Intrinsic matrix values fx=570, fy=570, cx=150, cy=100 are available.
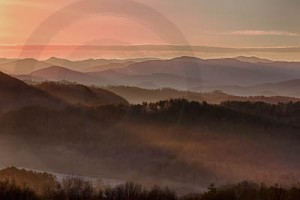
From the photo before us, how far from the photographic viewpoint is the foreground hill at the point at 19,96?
11019cm

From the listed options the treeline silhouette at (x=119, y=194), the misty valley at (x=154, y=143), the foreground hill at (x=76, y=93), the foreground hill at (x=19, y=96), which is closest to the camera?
the treeline silhouette at (x=119, y=194)

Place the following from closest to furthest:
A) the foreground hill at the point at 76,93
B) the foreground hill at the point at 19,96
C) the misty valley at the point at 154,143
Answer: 1. the misty valley at the point at 154,143
2. the foreground hill at the point at 19,96
3. the foreground hill at the point at 76,93

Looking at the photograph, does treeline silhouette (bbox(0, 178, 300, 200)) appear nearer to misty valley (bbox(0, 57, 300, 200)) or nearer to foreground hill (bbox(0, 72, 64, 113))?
misty valley (bbox(0, 57, 300, 200))

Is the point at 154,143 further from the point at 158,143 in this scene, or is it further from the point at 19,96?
the point at 19,96

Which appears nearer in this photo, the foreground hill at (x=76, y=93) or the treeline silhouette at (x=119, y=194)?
the treeline silhouette at (x=119, y=194)

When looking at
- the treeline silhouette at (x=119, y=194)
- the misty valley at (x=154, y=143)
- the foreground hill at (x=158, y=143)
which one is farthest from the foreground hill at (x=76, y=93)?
the treeline silhouette at (x=119, y=194)

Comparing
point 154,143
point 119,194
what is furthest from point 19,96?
point 119,194

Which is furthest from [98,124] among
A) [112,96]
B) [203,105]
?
[112,96]

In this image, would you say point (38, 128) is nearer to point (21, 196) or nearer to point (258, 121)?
point (258, 121)

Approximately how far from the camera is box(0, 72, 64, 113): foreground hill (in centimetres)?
11019

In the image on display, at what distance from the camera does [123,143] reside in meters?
80.4

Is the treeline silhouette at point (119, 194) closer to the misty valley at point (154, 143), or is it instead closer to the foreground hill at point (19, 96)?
the misty valley at point (154, 143)

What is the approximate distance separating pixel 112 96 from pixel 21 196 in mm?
154616

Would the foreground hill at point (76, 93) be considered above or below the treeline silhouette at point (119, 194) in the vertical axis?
above
